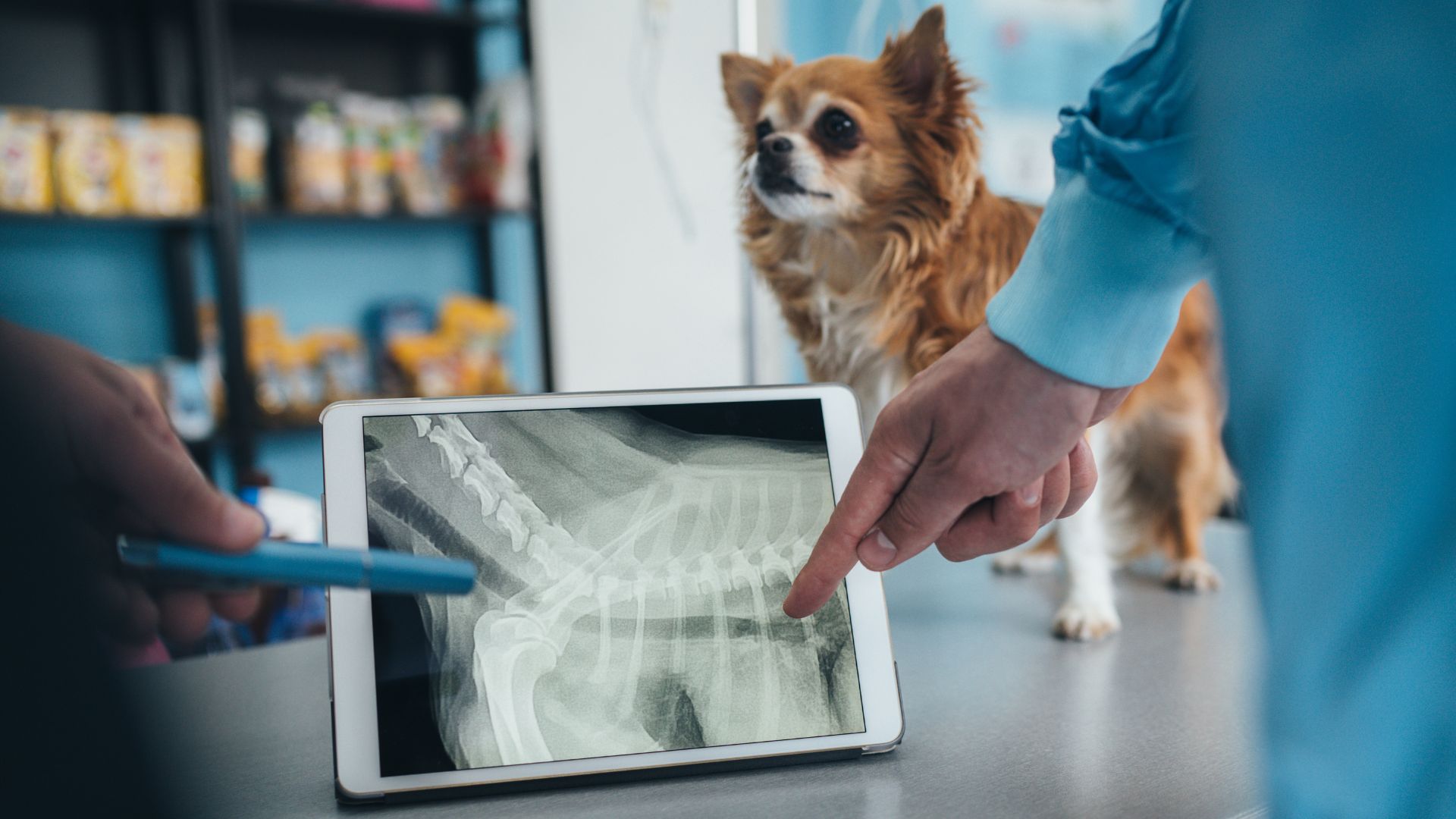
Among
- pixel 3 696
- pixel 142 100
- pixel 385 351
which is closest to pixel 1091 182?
pixel 3 696

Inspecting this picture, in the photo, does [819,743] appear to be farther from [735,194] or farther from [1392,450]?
[735,194]

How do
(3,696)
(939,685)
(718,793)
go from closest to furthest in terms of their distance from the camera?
(3,696), (718,793), (939,685)

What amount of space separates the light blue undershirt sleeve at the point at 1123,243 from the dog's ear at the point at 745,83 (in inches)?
10.3

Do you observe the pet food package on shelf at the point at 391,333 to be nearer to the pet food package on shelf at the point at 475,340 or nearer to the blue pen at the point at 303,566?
the pet food package on shelf at the point at 475,340

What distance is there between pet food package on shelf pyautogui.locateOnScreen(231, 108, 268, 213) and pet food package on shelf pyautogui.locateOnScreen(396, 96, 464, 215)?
265 millimetres

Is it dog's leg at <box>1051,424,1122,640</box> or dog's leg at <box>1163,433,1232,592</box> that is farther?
dog's leg at <box>1163,433,1232,592</box>

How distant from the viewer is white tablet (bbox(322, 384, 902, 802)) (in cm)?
46

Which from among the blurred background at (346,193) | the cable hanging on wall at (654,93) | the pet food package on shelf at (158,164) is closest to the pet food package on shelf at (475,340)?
the blurred background at (346,193)

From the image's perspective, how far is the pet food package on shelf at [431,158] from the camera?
2137 millimetres

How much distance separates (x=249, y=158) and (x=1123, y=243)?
1.92 meters

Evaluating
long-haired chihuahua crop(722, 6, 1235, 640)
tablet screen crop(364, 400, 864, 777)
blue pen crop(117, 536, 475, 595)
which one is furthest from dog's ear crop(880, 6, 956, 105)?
blue pen crop(117, 536, 475, 595)

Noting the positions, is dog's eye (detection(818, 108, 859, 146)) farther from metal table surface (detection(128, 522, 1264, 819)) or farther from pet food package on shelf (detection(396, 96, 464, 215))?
pet food package on shelf (detection(396, 96, 464, 215))

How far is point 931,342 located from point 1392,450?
1.32 ft

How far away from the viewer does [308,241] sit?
221cm
